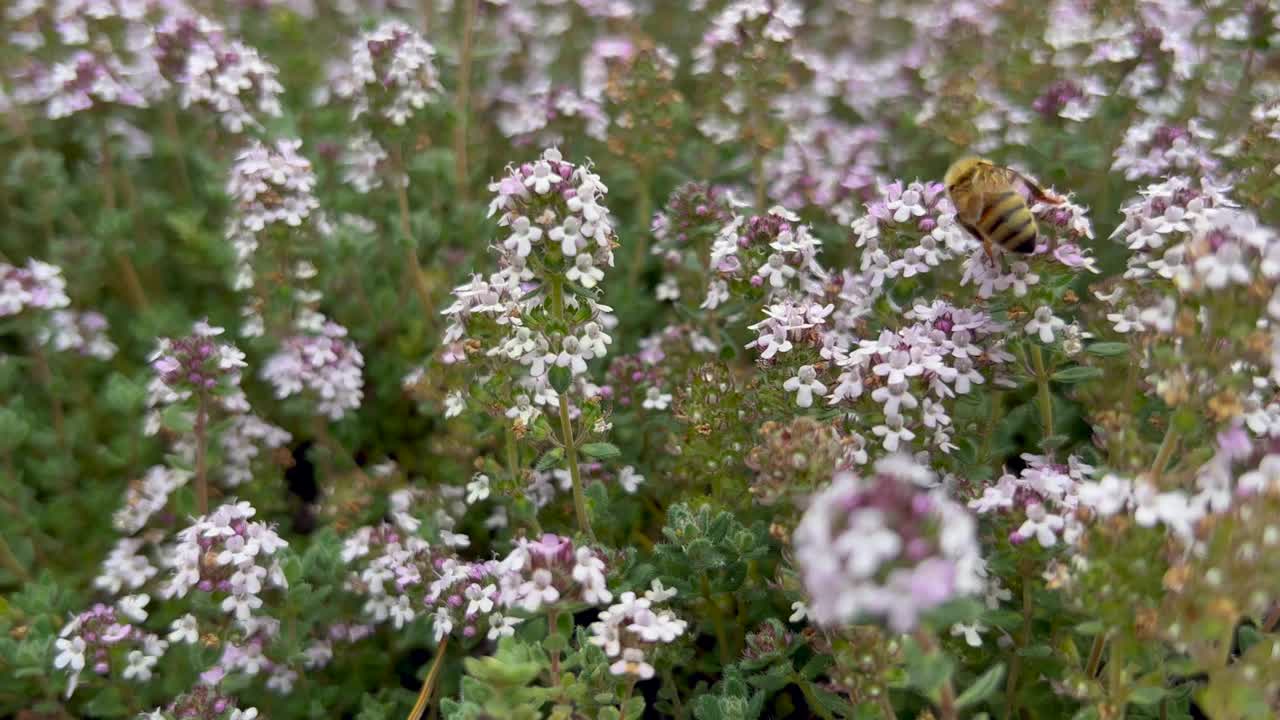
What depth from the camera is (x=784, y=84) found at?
5.81 m

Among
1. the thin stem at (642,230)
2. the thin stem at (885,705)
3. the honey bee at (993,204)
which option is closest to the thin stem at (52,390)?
the thin stem at (642,230)

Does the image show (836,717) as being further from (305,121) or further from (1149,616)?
(305,121)

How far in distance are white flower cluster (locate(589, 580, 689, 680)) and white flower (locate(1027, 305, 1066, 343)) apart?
5.34 feet

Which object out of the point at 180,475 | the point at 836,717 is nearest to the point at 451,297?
the point at 180,475

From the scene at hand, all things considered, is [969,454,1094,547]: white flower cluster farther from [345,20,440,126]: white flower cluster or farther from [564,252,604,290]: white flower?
[345,20,440,126]: white flower cluster

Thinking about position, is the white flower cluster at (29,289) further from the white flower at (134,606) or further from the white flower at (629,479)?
the white flower at (629,479)

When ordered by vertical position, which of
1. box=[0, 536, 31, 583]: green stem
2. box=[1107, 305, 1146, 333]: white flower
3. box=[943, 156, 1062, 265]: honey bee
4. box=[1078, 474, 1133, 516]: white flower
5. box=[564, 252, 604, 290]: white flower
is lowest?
box=[0, 536, 31, 583]: green stem

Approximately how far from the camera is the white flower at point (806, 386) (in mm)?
3666

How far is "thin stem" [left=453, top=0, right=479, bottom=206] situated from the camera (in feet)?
21.2

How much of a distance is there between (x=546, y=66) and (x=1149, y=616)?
663 cm

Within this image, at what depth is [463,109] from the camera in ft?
21.5

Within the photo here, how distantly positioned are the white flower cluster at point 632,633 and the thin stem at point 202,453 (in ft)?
7.33

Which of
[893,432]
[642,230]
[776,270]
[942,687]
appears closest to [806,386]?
[893,432]

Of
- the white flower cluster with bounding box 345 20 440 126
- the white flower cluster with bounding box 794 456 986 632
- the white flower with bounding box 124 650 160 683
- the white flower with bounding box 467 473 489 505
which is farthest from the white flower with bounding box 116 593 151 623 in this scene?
the white flower cluster with bounding box 794 456 986 632
